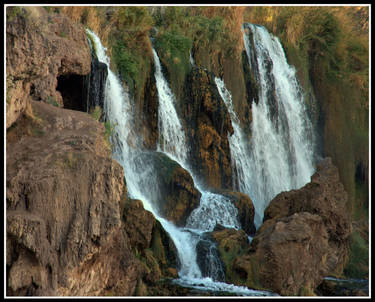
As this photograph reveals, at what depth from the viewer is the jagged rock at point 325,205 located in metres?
13.1

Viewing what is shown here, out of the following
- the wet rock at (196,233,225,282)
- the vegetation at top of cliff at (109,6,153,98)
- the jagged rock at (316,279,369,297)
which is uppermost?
the vegetation at top of cliff at (109,6,153,98)

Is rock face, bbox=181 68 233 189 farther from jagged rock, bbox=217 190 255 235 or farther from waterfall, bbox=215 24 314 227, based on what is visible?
jagged rock, bbox=217 190 255 235

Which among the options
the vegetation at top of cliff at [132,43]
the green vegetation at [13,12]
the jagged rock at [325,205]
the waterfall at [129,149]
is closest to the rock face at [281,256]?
the waterfall at [129,149]

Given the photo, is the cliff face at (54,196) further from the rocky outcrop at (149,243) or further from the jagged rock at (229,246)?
the jagged rock at (229,246)

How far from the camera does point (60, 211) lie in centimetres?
665

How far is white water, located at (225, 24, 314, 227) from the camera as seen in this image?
54.9 ft

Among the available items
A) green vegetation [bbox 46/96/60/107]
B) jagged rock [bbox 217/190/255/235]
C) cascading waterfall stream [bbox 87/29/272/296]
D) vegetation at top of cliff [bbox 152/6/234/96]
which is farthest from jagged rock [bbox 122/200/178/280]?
vegetation at top of cliff [bbox 152/6/234/96]

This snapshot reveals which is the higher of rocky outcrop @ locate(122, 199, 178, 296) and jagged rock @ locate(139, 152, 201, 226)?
jagged rock @ locate(139, 152, 201, 226)

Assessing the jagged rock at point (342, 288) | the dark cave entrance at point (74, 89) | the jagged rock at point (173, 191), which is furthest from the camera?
the jagged rock at point (173, 191)

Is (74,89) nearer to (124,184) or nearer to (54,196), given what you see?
(124,184)

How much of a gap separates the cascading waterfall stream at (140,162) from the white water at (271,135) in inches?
113

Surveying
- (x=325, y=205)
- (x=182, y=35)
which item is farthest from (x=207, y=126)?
(x=325, y=205)

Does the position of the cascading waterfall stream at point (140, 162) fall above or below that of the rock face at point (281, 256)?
above

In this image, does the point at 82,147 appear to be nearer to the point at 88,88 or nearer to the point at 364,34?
the point at 88,88
